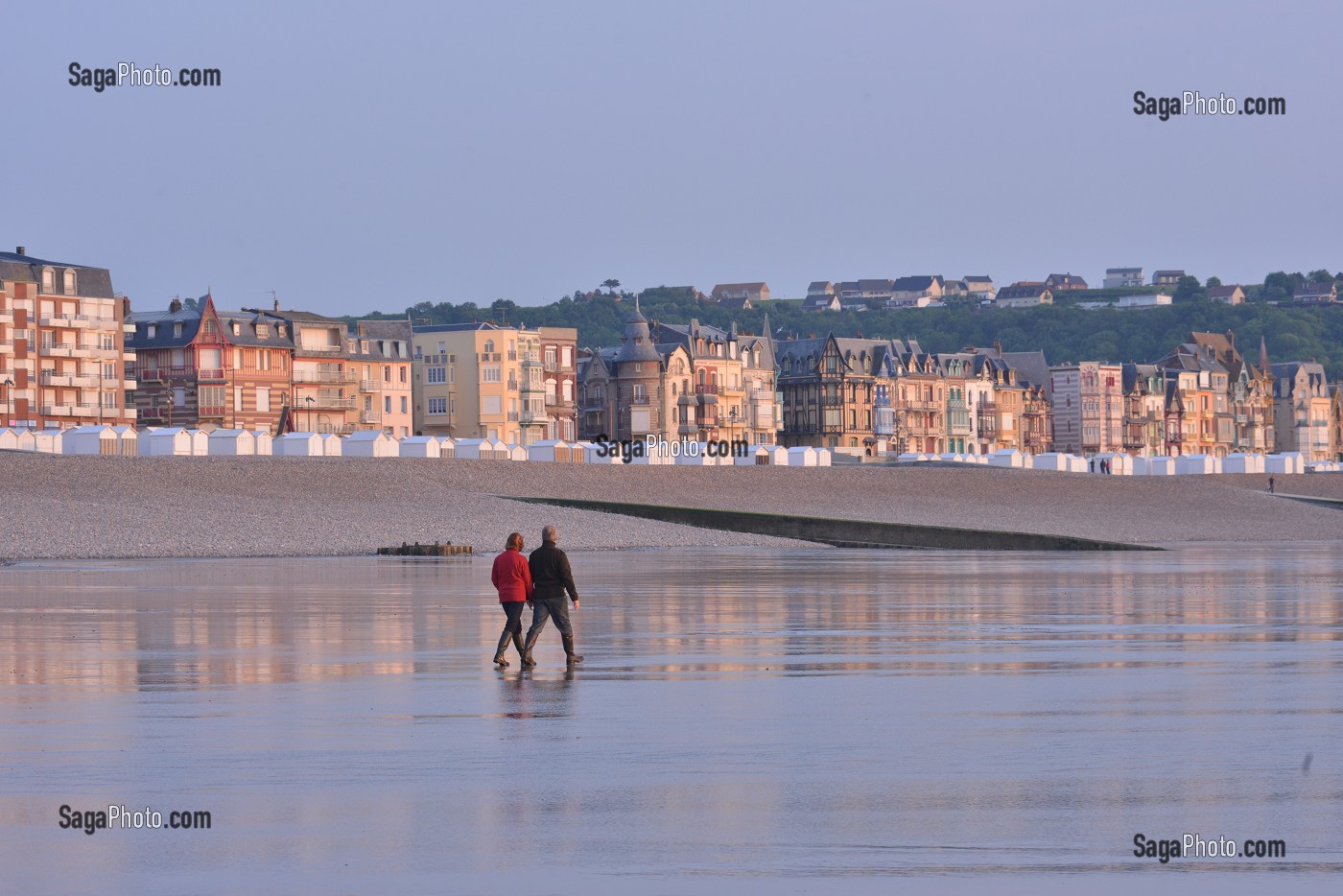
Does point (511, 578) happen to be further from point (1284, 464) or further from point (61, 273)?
point (1284, 464)

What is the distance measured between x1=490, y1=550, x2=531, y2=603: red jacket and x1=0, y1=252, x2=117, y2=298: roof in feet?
350

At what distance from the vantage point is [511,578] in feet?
70.1

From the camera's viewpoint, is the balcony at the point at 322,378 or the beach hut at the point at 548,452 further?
the balcony at the point at 322,378

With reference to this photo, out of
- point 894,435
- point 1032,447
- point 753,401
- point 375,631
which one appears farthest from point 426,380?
point 375,631

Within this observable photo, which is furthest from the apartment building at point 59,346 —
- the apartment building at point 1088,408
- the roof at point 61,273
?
the apartment building at point 1088,408

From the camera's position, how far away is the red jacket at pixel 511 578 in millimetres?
21375

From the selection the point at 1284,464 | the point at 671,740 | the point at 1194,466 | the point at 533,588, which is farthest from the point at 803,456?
the point at 671,740

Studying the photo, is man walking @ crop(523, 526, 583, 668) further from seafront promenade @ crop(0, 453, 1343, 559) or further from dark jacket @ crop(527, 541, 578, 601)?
seafront promenade @ crop(0, 453, 1343, 559)

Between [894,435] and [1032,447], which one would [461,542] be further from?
[1032,447]

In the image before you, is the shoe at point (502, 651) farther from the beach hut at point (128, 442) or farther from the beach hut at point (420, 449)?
the beach hut at point (420, 449)

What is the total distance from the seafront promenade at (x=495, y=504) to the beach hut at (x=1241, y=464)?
40173 mm

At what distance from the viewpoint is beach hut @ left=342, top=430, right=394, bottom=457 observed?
95.1 meters

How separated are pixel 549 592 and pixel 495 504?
5245cm

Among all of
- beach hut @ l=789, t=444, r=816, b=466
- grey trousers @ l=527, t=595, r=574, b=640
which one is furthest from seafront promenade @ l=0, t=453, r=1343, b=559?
grey trousers @ l=527, t=595, r=574, b=640
